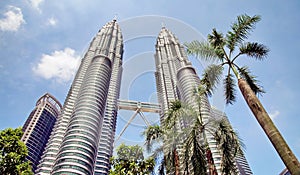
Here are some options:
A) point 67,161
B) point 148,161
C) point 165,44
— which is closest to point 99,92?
point 67,161

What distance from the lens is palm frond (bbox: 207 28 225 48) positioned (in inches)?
500

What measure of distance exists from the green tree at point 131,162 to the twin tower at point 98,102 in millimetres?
40714

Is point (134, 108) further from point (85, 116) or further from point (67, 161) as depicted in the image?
point (67, 161)

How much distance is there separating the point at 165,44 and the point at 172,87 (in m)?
38.1

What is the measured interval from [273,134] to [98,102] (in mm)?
105523

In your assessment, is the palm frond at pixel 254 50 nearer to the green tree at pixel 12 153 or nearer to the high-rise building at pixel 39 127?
the green tree at pixel 12 153

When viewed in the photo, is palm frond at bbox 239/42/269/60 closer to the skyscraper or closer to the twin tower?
the twin tower

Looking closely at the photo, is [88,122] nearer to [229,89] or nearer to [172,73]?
[172,73]

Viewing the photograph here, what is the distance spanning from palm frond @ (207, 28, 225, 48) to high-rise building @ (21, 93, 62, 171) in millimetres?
155147

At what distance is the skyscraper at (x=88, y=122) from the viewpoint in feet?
271

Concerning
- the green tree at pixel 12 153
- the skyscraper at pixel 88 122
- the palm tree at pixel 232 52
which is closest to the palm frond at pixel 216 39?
the palm tree at pixel 232 52

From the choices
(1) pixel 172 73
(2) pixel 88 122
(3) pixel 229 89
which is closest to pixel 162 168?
(3) pixel 229 89

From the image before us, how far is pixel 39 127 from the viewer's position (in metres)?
160

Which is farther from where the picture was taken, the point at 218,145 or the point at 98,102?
the point at 98,102
